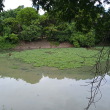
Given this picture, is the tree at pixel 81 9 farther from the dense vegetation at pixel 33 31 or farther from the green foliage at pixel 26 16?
the green foliage at pixel 26 16

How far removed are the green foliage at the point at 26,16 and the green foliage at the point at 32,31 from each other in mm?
703

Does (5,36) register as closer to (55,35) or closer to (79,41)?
(55,35)

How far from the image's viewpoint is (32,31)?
51.4 feet

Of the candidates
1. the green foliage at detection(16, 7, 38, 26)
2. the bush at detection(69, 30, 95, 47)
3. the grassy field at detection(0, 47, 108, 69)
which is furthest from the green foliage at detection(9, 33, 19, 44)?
the bush at detection(69, 30, 95, 47)

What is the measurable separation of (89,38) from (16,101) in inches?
515

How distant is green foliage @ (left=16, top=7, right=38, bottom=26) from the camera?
1595 centimetres

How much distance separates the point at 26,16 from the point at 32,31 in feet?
7.24

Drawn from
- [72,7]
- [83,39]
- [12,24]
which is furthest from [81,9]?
[12,24]

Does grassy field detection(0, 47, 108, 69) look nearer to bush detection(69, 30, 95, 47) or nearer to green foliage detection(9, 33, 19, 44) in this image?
bush detection(69, 30, 95, 47)

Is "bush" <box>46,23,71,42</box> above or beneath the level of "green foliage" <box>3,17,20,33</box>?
beneath

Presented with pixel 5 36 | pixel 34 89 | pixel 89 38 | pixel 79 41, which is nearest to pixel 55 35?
pixel 79 41

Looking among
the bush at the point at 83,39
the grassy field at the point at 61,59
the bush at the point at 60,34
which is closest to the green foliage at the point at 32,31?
the bush at the point at 60,34

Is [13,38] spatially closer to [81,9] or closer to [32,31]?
[32,31]

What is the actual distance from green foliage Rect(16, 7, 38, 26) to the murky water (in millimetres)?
10267
